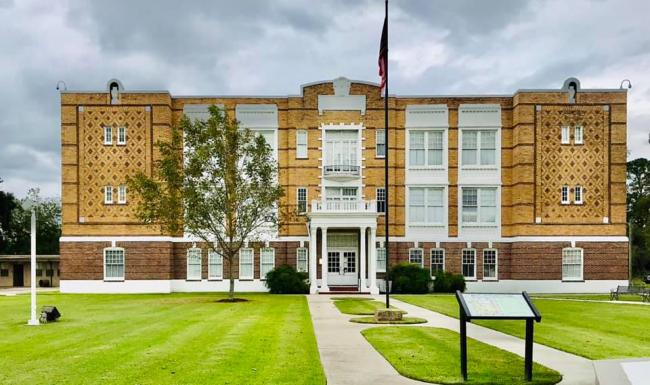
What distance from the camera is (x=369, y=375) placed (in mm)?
12523

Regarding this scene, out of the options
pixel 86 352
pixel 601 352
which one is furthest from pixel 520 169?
pixel 86 352

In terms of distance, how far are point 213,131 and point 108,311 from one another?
37.4 feet

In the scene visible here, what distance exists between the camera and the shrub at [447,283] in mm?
45094

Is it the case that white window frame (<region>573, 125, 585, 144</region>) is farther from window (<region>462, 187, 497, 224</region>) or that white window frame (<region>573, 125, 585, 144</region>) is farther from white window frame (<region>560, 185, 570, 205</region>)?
window (<region>462, 187, 497, 224</region>)

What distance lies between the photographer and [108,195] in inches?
1812

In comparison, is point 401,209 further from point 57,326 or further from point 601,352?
point 601,352

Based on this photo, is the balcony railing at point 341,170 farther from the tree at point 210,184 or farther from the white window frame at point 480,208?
the tree at point 210,184

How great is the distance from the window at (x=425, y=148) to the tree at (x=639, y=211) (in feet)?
127

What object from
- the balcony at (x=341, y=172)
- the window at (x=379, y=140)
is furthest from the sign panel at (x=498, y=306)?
the window at (x=379, y=140)

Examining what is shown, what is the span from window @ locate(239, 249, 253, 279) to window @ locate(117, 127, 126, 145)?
33.6 ft

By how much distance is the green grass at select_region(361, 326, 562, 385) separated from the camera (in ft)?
40.1

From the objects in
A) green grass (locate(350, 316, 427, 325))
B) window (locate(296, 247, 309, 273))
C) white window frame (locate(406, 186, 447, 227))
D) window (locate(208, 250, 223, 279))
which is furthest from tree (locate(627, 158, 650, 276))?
green grass (locate(350, 316, 427, 325))

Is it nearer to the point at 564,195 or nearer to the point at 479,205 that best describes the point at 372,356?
the point at 479,205

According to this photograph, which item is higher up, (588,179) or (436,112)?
(436,112)
